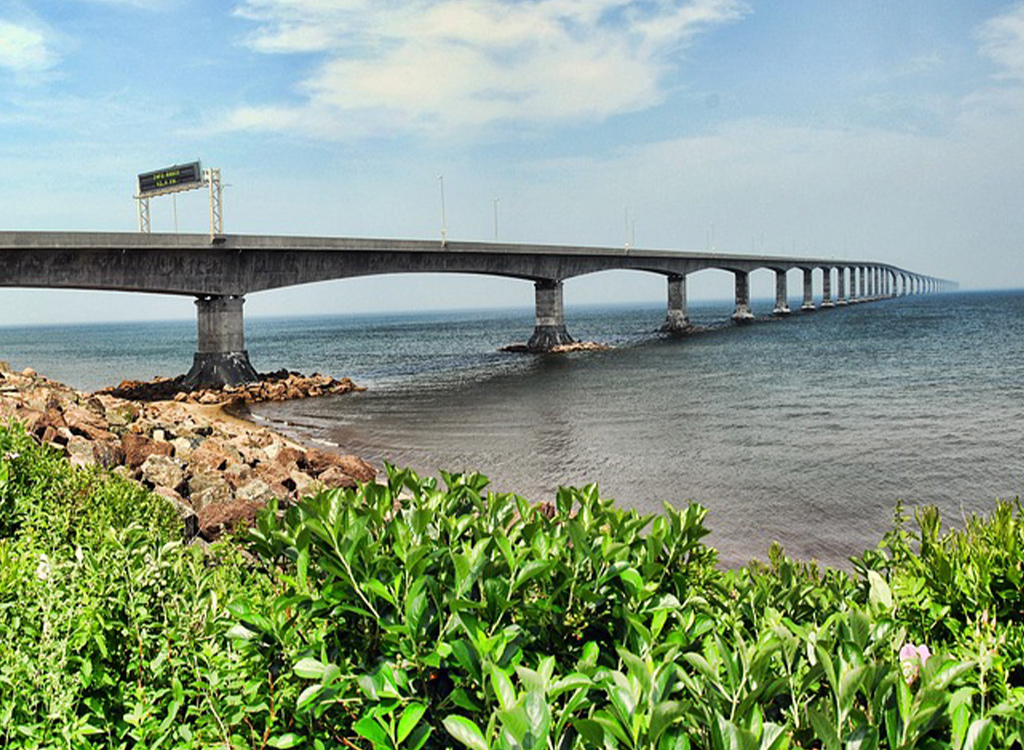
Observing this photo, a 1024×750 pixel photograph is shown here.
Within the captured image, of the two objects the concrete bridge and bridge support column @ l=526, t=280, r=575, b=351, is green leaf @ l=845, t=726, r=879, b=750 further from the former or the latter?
bridge support column @ l=526, t=280, r=575, b=351

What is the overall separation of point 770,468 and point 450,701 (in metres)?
15.8

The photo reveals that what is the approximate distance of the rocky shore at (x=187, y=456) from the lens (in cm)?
1012

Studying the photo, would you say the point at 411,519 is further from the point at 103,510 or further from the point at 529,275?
the point at 529,275

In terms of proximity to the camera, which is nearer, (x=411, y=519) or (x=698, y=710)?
(x=698, y=710)

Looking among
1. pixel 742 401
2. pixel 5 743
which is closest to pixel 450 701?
pixel 5 743

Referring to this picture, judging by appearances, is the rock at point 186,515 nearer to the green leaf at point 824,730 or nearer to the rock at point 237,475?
the rock at point 237,475

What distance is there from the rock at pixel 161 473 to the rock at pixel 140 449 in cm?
48

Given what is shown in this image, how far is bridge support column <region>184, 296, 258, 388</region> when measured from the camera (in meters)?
36.0

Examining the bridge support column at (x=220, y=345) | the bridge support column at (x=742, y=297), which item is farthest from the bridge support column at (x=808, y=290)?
the bridge support column at (x=220, y=345)

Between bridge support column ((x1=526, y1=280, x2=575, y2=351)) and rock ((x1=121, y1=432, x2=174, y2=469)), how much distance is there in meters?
48.0

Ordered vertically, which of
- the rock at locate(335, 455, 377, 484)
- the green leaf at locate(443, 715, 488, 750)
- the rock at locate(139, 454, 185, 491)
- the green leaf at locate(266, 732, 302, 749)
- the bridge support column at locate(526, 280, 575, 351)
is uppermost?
the bridge support column at locate(526, 280, 575, 351)

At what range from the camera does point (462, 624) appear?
104 inches

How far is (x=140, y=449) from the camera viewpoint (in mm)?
12664

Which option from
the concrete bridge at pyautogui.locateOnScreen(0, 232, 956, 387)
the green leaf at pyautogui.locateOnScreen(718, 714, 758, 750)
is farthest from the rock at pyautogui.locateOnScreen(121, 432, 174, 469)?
the concrete bridge at pyautogui.locateOnScreen(0, 232, 956, 387)
